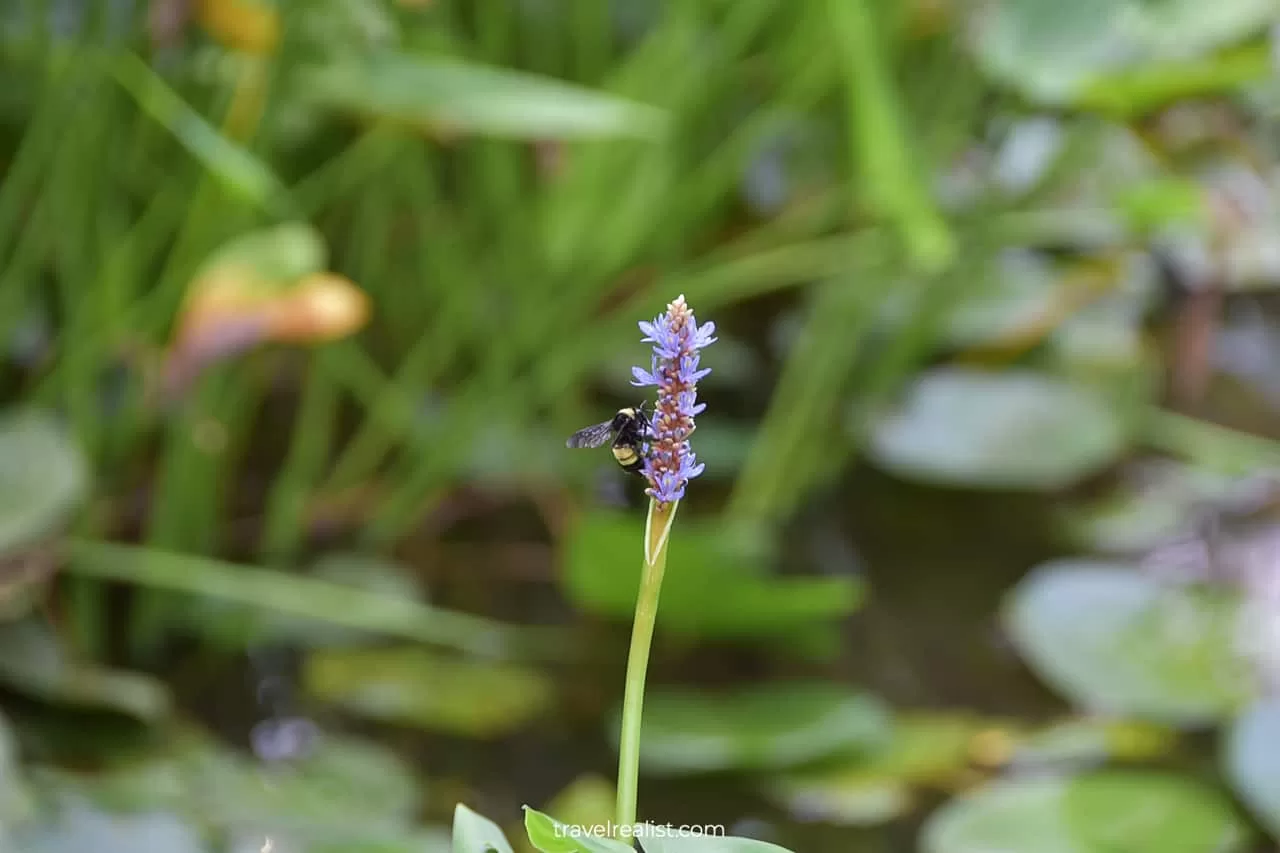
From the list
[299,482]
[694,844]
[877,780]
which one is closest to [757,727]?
[877,780]

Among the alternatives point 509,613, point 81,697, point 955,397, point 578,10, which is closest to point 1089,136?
point 955,397

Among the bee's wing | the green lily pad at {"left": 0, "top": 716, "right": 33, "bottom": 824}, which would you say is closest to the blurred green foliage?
the green lily pad at {"left": 0, "top": 716, "right": 33, "bottom": 824}

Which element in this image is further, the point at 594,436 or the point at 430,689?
the point at 430,689

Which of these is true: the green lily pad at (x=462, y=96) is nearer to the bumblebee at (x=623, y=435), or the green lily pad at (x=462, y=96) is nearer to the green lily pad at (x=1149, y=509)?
the bumblebee at (x=623, y=435)

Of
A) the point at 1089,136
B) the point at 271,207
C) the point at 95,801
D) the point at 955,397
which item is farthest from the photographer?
the point at 955,397

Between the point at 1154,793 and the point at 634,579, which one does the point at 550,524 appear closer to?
the point at 634,579

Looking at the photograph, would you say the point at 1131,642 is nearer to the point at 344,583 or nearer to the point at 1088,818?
the point at 1088,818
